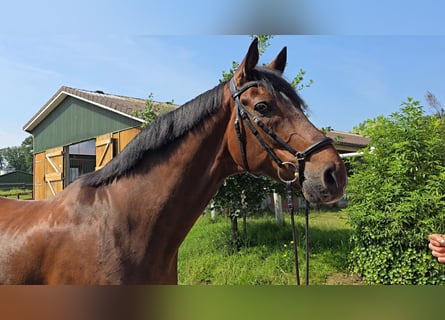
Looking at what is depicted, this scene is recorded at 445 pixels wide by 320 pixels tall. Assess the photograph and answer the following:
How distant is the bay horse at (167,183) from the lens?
64.4 inches

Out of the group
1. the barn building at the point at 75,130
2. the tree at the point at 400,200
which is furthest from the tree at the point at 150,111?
the tree at the point at 400,200

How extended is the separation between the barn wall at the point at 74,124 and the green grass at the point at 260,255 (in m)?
3.94

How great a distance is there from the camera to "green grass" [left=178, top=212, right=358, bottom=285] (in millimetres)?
5203

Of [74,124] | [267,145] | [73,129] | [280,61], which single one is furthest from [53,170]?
[267,145]

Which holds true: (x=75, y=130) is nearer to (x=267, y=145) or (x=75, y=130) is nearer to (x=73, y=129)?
(x=73, y=129)

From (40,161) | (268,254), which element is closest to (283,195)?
(268,254)

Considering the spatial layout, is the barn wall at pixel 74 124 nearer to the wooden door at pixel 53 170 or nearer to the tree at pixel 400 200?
the wooden door at pixel 53 170

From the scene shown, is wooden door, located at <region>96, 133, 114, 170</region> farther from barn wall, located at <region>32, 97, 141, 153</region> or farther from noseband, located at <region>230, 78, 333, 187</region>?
noseband, located at <region>230, 78, 333, 187</region>

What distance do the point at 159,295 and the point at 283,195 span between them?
535 cm

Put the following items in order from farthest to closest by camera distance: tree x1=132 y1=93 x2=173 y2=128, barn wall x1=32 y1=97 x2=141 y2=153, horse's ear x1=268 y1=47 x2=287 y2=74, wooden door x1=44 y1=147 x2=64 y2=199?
wooden door x1=44 y1=147 x2=64 y2=199
barn wall x1=32 y1=97 x2=141 y2=153
tree x1=132 y1=93 x2=173 y2=128
horse's ear x1=268 y1=47 x2=287 y2=74

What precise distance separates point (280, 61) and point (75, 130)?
9.72 m

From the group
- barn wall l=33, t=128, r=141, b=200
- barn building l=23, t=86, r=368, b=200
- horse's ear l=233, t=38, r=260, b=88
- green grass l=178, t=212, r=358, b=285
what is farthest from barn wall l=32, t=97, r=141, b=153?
horse's ear l=233, t=38, r=260, b=88

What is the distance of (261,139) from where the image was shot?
1.77 m

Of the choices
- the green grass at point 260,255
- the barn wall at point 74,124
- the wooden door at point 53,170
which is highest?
the barn wall at point 74,124
